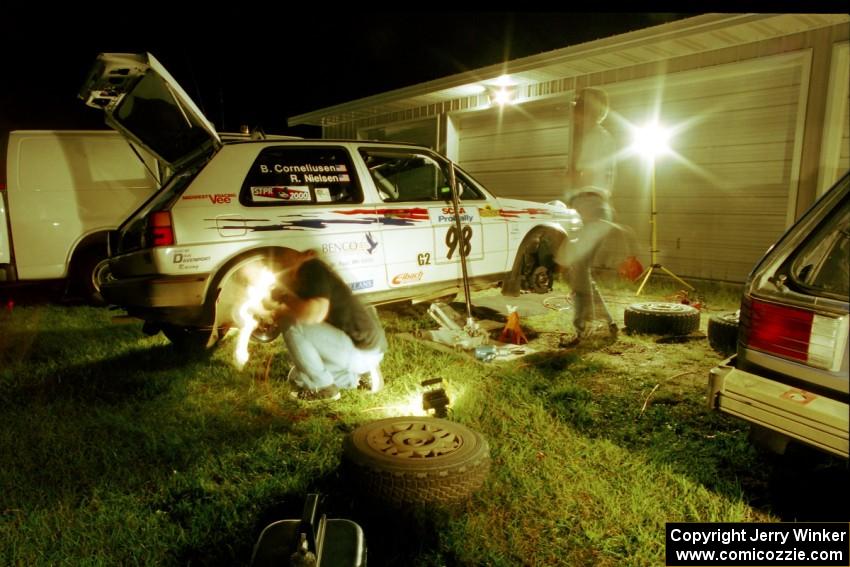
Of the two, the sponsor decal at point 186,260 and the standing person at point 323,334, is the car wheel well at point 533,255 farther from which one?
the sponsor decal at point 186,260

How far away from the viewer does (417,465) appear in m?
2.30

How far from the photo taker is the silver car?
6.05ft

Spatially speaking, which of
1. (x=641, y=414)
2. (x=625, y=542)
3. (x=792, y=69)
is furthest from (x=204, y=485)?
(x=792, y=69)

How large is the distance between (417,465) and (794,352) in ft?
5.10

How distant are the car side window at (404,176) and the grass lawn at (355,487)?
1612 mm

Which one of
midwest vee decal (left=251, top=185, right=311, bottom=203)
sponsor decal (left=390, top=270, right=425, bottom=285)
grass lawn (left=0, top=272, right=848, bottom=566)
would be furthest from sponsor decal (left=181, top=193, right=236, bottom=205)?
sponsor decal (left=390, top=270, right=425, bottom=285)

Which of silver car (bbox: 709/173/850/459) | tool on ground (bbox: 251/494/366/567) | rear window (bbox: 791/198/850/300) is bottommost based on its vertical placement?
tool on ground (bbox: 251/494/366/567)

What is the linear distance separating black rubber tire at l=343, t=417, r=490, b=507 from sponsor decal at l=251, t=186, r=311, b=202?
2400 millimetres

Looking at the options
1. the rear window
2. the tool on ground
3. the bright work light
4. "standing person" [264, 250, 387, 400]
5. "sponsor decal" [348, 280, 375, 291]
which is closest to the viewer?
the tool on ground

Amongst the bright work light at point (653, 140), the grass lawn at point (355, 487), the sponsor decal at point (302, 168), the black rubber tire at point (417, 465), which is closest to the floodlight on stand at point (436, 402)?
the grass lawn at point (355, 487)

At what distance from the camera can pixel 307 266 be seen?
3900 mm

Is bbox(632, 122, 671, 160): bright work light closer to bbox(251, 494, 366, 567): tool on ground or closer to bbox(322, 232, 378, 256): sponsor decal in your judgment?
bbox(322, 232, 378, 256): sponsor decal

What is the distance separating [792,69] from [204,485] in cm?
831

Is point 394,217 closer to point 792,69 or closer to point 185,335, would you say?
point 185,335
